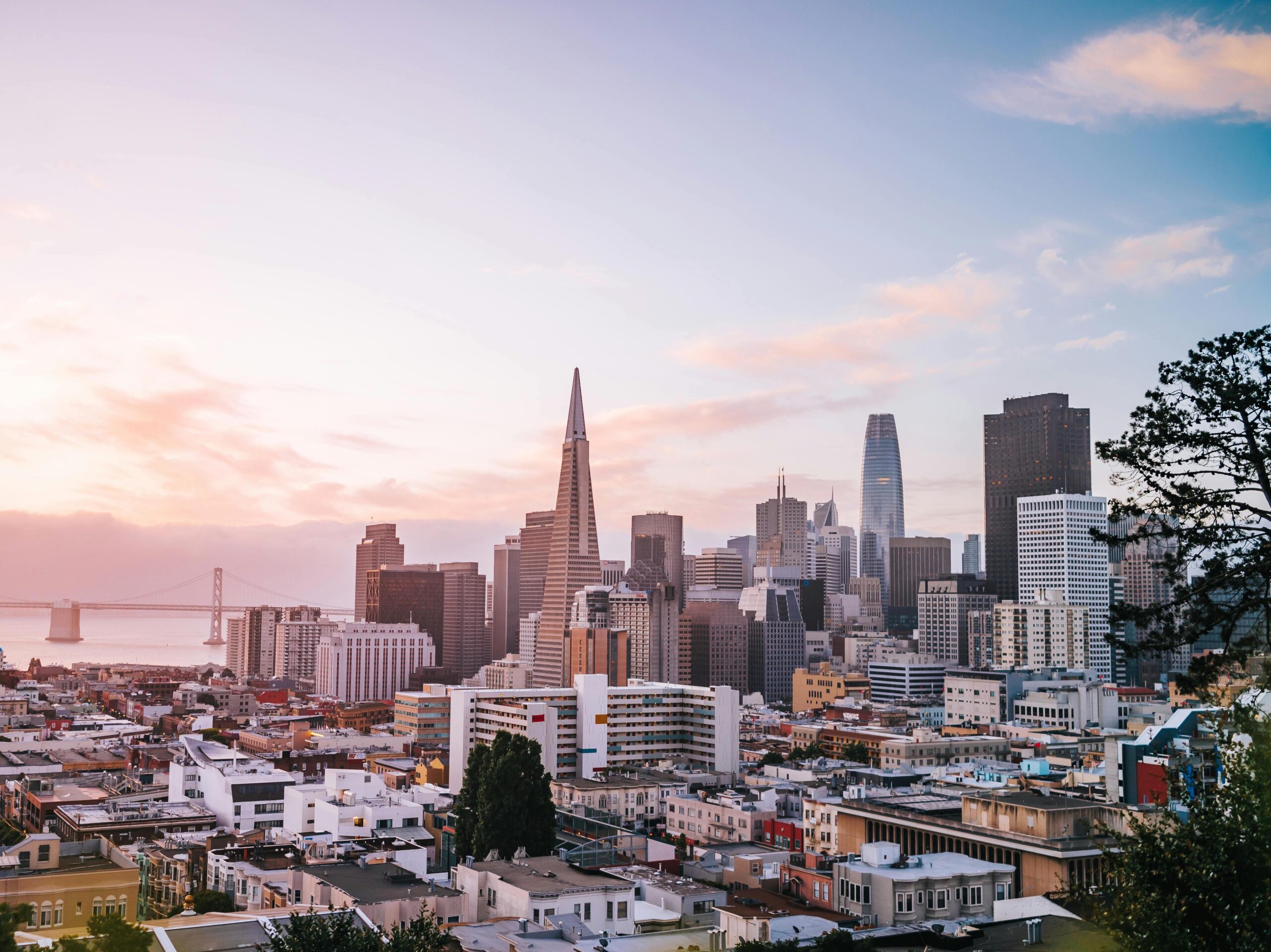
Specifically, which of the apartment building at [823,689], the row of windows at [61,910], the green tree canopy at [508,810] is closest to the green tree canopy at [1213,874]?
the row of windows at [61,910]

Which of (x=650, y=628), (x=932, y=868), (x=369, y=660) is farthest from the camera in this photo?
(x=369, y=660)

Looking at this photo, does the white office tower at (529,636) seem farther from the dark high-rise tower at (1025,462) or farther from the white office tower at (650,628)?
the dark high-rise tower at (1025,462)

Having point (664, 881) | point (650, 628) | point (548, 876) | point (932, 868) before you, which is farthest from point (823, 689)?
point (548, 876)

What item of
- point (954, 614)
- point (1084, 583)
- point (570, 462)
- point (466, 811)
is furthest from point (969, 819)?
point (954, 614)

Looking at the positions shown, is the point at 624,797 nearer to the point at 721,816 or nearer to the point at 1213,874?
the point at 721,816

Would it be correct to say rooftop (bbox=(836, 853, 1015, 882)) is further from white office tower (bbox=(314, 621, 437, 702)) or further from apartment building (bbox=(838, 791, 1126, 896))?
white office tower (bbox=(314, 621, 437, 702))

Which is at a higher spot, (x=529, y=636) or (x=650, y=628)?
(x=650, y=628)
